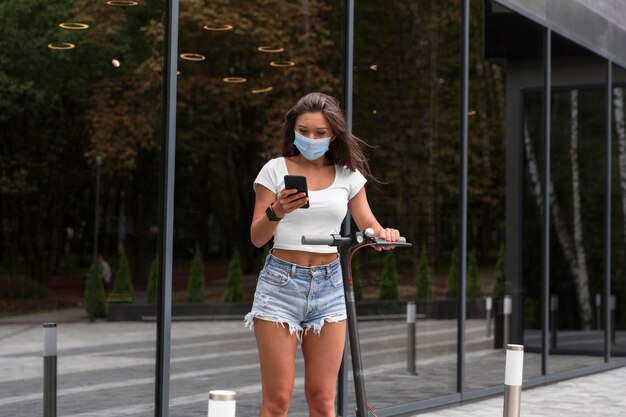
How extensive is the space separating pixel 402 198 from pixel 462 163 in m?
1.33

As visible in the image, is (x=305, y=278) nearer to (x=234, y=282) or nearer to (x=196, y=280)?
(x=196, y=280)

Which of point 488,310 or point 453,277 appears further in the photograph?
point 488,310

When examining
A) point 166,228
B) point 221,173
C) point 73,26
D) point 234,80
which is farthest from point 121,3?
point 166,228

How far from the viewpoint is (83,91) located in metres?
6.13

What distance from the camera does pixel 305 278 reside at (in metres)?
4.42

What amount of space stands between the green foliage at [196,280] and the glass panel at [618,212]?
808 centimetres

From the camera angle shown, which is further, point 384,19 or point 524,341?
point 524,341

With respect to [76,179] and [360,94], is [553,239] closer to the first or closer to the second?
[360,94]

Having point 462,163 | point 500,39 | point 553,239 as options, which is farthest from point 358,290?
point 553,239

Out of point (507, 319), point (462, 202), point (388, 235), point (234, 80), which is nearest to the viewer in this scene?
point (388, 235)

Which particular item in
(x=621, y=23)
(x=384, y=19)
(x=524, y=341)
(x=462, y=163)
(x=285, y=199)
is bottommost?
(x=524, y=341)

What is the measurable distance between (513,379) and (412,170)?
355cm

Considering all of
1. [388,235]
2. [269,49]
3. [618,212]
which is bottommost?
[388,235]

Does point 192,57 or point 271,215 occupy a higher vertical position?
point 192,57
